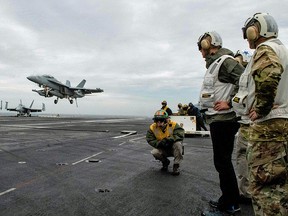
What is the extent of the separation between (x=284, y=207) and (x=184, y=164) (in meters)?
4.73

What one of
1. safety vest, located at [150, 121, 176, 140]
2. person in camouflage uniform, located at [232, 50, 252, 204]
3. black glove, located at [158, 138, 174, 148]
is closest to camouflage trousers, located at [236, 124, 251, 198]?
person in camouflage uniform, located at [232, 50, 252, 204]

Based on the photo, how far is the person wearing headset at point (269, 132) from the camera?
2398mm

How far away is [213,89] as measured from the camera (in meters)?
3.66

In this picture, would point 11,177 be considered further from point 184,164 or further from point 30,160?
point 184,164

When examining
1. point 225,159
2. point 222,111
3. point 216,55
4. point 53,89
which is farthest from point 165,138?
point 53,89

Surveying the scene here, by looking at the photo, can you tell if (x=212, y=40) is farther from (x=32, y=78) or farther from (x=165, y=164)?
(x=32, y=78)

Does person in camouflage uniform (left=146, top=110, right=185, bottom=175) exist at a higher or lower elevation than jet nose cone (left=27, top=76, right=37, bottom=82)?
lower

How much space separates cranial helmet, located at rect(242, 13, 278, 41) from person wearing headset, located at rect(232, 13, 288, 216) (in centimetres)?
14

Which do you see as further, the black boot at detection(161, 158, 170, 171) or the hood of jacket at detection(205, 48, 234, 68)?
the black boot at detection(161, 158, 170, 171)

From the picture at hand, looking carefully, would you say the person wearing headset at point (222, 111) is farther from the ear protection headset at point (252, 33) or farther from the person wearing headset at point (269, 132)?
the person wearing headset at point (269, 132)

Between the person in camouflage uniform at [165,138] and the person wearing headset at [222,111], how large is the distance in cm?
237

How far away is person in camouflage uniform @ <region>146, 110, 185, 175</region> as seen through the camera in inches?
241

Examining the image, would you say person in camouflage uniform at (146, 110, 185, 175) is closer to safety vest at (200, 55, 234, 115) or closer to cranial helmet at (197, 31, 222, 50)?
safety vest at (200, 55, 234, 115)

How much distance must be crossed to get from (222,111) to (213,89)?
31cm
